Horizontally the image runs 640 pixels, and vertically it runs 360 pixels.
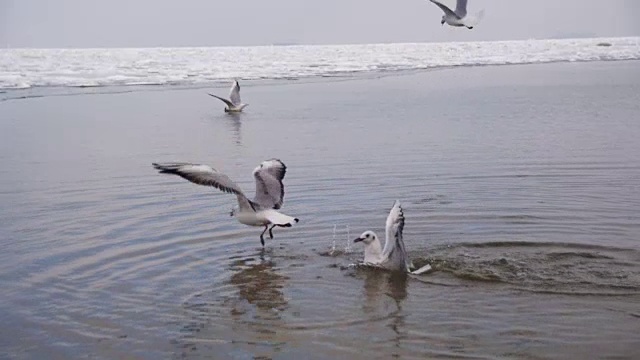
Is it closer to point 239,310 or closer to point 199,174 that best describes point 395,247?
point 239,310

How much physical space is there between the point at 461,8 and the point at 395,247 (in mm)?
5752

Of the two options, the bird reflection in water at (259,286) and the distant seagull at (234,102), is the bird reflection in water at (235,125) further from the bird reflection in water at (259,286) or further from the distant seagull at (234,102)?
the bird reflection in water at (259,286)

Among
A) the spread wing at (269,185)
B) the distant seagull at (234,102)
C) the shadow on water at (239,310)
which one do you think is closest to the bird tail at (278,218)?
the spread wing at (269,185)

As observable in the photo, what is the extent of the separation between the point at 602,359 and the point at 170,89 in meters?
22.8

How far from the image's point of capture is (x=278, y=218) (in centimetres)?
757

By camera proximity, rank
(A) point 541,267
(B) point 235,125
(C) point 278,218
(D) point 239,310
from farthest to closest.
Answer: (B) point 235,125, (C) point 278,218, (A) point 541,267, (D) point 239,310

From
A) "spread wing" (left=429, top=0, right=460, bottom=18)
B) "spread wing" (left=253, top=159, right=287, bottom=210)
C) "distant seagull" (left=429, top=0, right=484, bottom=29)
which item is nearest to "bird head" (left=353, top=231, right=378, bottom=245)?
"spread wing" (left=253, top=159, right=287, bottom=210)

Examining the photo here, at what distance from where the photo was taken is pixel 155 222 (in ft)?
28.8

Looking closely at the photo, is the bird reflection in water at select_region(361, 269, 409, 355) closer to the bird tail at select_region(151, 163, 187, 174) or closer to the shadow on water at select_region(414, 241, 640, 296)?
the shadow on water at select_region(414, 241, 640, 296)

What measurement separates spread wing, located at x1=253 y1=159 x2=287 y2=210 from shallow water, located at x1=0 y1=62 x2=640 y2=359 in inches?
15.2

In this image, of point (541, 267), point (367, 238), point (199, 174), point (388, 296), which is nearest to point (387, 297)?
point (388, 296)

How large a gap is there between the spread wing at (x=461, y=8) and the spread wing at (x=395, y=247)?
5.44m

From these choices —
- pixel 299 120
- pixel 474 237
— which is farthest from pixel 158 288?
pixel 299 120

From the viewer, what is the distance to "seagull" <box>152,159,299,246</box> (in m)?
7.31
